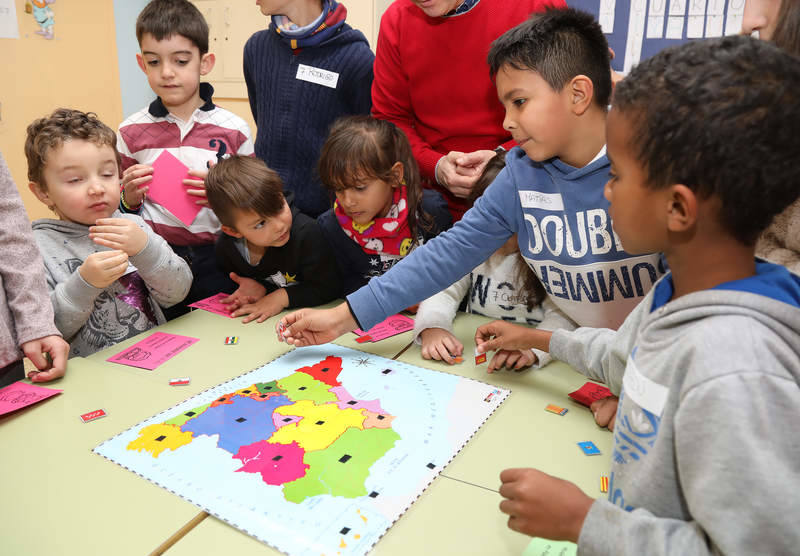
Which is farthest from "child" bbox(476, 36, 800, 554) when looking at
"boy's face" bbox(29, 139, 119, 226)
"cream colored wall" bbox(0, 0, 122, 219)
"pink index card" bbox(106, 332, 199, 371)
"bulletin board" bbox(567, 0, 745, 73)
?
"cream colored wall" bbox(0, 0, 122, 219)

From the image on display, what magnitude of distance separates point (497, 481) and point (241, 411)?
0.46m

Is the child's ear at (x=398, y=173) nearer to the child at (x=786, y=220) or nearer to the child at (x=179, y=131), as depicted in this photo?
the child at (x=179, y=131)

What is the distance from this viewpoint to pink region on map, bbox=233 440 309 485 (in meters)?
0.80

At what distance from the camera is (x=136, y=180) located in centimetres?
159

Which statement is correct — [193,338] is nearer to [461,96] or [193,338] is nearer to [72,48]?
[461,96]

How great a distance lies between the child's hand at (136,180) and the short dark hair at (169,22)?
446 mm

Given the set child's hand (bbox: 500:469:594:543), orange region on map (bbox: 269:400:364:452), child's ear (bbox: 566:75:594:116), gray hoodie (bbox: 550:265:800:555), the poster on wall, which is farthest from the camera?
the poster on wall

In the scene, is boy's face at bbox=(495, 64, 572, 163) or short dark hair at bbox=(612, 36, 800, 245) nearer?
short dark hair at bbox=(612, 36, 800, 245)

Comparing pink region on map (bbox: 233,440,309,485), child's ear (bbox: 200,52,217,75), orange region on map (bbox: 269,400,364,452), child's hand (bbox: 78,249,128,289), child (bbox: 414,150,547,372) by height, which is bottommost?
pink region on map (bbox: 233,440,309,485)

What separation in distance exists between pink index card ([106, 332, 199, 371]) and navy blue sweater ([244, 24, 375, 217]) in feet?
2.37

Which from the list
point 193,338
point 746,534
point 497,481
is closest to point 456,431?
point 497,481

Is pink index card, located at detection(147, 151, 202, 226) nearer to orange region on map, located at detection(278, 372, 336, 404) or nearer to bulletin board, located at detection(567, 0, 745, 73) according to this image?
orange region on map, located at detection(278, 372, 336, 404)

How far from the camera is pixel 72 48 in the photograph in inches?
131

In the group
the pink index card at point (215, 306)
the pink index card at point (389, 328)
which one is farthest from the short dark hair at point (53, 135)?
the pink index card at point (389, 328)
